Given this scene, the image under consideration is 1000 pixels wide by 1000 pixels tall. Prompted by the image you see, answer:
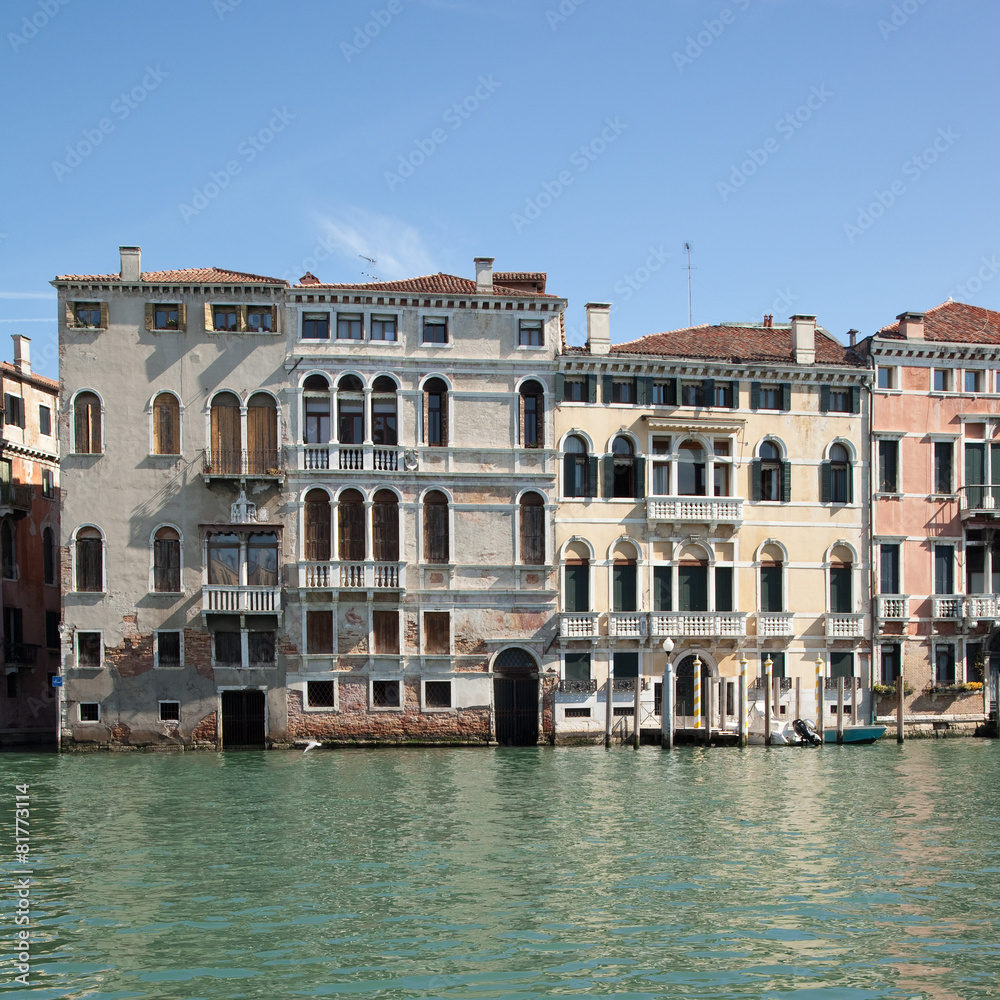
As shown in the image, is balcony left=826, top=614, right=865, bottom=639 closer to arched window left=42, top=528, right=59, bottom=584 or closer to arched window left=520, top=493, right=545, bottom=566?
arched window left=520, top=493, right=545, bottom=566

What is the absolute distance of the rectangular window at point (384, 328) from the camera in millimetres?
28625

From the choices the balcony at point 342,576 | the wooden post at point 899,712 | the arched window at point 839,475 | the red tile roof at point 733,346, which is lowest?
the wooden post at point 899,712

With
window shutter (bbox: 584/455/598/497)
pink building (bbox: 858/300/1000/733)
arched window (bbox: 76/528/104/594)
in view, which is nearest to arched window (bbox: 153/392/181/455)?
arched window (bbox: 76/528/104/594)

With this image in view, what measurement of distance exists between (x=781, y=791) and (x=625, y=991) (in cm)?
1130

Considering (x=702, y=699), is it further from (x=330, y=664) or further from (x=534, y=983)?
(x=534, y=983)

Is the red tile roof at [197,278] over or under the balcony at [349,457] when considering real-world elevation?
over

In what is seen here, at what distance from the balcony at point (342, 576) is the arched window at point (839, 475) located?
11.2 meters

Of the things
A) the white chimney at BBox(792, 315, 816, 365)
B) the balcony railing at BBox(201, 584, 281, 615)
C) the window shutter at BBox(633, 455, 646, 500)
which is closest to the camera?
the balcony railing at BBox(201, 584, 281, 615)

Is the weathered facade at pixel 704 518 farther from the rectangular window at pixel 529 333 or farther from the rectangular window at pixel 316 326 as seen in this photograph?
the rectangular window at pixel 316 326

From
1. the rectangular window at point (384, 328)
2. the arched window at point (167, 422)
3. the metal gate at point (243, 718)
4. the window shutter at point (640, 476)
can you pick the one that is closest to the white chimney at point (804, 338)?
the window shutter at point (640, 476)

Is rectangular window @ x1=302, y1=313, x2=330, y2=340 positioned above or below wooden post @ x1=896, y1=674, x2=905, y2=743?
above

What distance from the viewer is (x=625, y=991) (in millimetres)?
9688

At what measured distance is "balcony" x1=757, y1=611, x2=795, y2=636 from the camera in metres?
29.7

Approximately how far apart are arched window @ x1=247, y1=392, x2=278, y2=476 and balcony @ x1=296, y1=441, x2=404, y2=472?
65 cm
